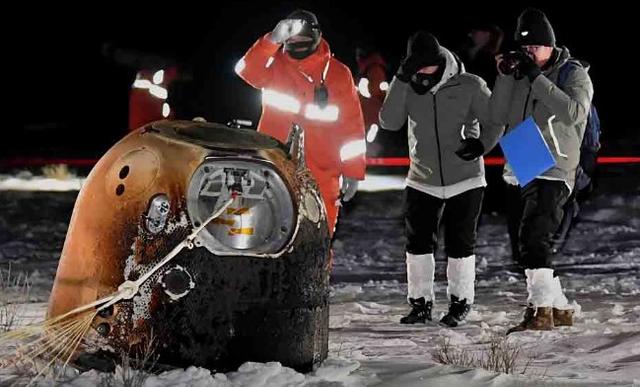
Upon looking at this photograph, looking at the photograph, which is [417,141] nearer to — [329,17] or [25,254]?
[25,254]

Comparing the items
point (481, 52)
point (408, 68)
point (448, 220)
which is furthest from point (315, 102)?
point (481, 52)

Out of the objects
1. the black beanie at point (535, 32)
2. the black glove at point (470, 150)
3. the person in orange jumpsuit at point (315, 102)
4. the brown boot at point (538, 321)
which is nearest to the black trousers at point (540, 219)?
the brown boot at point (538, 321)

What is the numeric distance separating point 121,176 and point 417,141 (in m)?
2.81

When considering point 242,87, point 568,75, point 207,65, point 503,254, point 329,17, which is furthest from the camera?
point 329,17

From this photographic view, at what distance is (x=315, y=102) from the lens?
6992mm

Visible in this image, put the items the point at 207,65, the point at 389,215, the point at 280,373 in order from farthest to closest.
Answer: the point at 207,65 → the point at 389,215 → the point at 280,373

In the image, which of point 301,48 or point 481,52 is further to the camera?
point 481,52

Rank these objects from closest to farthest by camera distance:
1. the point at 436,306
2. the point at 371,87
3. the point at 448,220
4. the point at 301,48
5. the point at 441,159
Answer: the point at 301,48 → the point at 441,159 → the point at 448,220 → the point at 436,306 → the point at 371,87

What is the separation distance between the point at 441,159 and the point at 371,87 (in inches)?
271

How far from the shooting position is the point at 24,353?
4.87 metres

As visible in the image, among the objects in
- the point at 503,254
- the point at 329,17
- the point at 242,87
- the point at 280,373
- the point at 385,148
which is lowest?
the point at 280,373

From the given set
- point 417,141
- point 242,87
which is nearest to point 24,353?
point 417,141

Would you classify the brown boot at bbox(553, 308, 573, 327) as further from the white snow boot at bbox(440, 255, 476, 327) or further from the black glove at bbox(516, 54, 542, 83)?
the black glove at bbox(516, 54, 542, 83)

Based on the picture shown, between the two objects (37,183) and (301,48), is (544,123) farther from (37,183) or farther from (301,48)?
(37,183)
